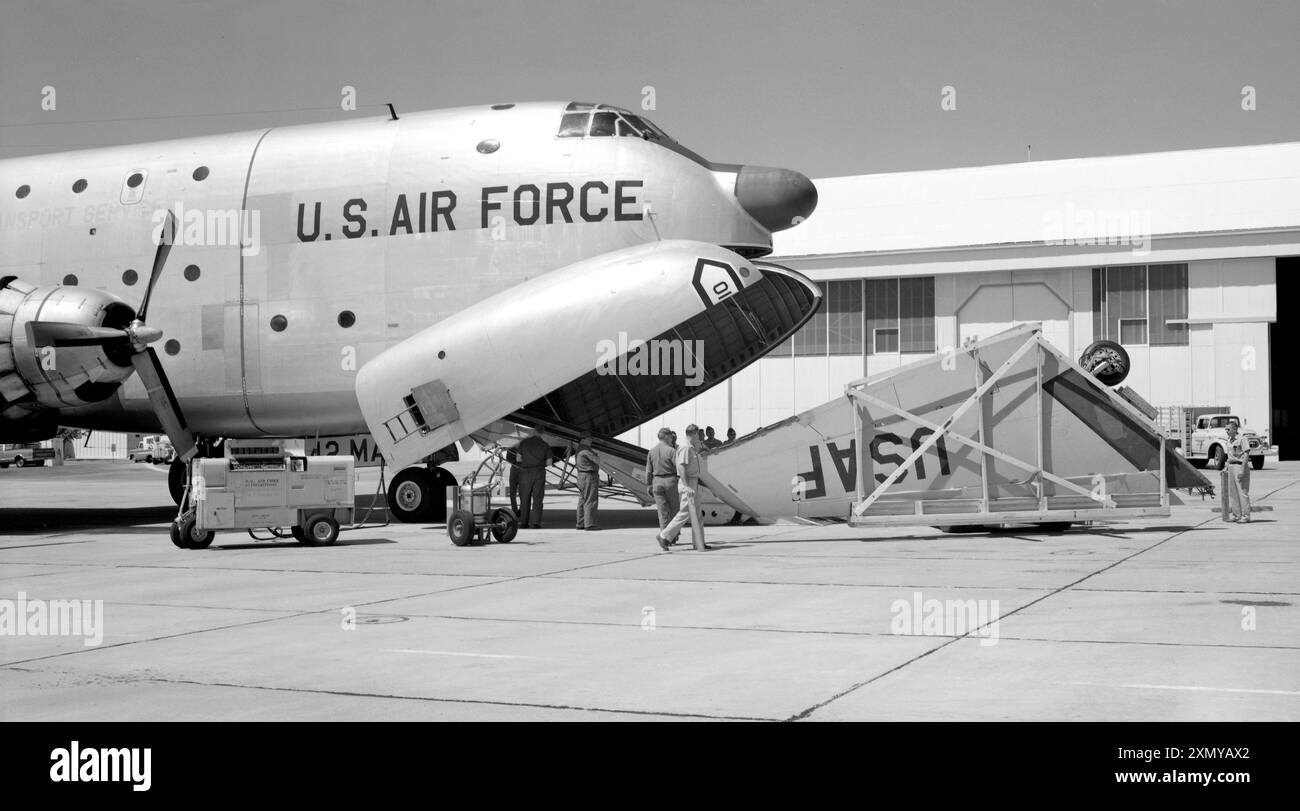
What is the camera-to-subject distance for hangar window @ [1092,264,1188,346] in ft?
163

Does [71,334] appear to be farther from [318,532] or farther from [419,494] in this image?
[419,494]

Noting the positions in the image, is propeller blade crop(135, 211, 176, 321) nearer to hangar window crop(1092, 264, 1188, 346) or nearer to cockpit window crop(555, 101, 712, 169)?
cockpit window crop(555, 101, 712, 169)

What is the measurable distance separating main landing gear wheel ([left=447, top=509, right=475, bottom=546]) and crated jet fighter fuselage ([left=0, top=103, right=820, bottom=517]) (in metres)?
2.46

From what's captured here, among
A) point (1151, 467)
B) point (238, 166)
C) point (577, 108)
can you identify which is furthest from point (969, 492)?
point (238, 166)

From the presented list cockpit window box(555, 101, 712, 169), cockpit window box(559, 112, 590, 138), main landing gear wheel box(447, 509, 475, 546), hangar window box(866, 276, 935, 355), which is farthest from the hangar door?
main landing gear wheel box(447, 509, 475, 546)

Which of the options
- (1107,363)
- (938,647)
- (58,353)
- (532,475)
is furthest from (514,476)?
(1107,363)

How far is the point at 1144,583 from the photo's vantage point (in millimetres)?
13000

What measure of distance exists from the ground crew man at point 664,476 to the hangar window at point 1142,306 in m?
35.8

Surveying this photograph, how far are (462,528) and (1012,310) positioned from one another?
37.6 m

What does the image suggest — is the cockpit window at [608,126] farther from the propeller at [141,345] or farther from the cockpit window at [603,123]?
the propeller at [141,345]

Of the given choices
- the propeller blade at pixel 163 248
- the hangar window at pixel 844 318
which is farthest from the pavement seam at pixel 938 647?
the hangar window at pixel 844 318

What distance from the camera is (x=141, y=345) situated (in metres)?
20.8

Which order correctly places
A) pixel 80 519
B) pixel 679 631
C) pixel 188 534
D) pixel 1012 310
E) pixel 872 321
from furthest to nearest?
pixel 872 321 < pixel 1012 310 < pixel 80 519 < pixel 188 534 < pixel 679 631
